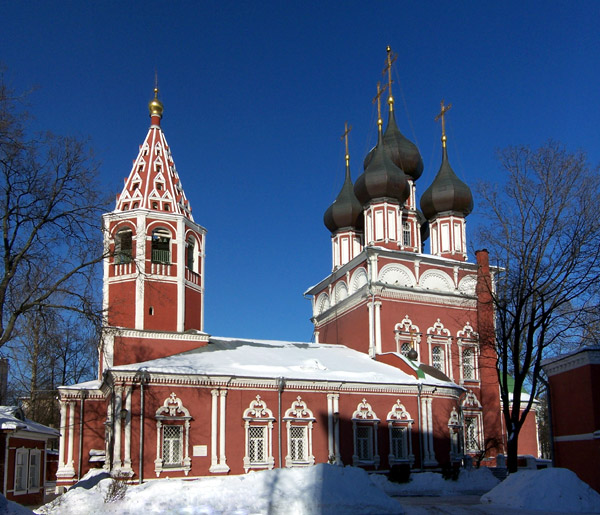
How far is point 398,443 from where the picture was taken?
22.1 metres

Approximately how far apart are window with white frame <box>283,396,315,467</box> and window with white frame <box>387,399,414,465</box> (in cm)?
286

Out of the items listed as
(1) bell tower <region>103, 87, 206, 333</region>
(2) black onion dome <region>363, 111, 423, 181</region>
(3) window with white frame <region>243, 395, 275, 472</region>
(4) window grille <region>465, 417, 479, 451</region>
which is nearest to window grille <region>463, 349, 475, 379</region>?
(4) window grille <region>465, 417, 479, 451</region>

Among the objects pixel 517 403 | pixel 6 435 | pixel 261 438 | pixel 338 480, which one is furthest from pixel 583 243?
pixel 6 435

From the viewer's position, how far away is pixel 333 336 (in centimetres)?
2892

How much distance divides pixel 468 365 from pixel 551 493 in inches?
540

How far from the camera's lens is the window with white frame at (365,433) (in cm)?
2141

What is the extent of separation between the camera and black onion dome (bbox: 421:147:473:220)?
96.8ft

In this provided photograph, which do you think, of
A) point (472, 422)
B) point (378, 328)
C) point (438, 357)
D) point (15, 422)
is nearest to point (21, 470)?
point (15, 422)

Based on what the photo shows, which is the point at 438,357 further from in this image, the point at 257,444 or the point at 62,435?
the point at 62,435

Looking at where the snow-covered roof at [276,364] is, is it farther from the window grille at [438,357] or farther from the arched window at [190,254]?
the window grille at [438,357]

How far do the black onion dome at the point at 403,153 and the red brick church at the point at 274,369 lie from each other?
2291mm

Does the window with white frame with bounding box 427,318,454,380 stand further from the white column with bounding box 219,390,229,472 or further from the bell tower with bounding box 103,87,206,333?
the white column with bounding box 219,390,229,472

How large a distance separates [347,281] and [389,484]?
1035 centimetres

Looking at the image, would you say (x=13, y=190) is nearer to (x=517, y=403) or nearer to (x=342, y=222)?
(x=517, y=403)
